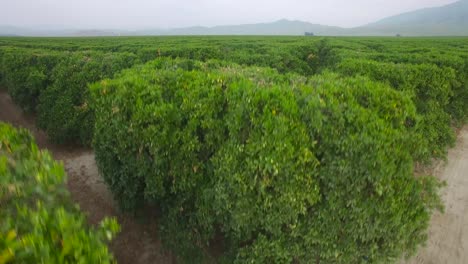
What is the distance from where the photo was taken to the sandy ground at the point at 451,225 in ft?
17.9

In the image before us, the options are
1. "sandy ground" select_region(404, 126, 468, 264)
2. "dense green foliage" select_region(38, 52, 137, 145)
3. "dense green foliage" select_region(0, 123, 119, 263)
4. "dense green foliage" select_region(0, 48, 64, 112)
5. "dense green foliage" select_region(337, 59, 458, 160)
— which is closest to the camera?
"dense green foliage" select_region(0, 123, 119, 263)

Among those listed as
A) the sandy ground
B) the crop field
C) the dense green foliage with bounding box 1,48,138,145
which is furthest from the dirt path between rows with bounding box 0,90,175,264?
the sandy ground

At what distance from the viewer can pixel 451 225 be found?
6.24m

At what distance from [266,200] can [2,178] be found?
8.68 feet

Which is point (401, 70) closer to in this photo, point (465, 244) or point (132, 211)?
point (465, 244)

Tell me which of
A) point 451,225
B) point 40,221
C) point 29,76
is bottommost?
point 451,225

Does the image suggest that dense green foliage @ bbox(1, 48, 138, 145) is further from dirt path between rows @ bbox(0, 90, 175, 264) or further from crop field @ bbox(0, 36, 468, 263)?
crop field @ bbox(0, 36, 468, 263)

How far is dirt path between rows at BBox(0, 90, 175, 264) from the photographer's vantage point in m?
5.48

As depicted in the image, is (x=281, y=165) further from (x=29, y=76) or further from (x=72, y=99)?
(x=29, y=76)

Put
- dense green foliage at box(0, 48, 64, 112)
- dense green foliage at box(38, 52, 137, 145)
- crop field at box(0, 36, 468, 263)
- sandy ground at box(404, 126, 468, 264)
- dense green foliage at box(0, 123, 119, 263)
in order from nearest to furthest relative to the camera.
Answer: dense green foliage at box(0, 123, 119, 263) < crop field at box(0, 36, 468, 263) < sandy ground at box(404, 126, 468, 264) < dense green foliage at box(38, 52, 137, 145) < dense green foliage at box(0, 48, 64, 112)

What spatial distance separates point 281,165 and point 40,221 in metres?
2.47

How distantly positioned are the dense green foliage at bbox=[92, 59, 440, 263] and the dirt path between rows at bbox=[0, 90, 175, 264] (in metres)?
1.33

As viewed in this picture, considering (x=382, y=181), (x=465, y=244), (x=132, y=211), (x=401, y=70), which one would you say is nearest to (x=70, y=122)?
(x=132, y=211)

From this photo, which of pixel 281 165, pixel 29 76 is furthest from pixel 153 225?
pixel 29 76
